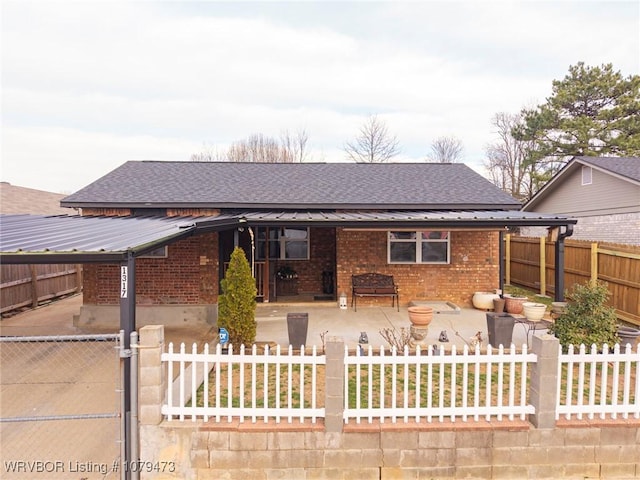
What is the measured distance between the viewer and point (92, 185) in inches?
436

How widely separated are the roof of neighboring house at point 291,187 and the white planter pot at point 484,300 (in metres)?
2.59

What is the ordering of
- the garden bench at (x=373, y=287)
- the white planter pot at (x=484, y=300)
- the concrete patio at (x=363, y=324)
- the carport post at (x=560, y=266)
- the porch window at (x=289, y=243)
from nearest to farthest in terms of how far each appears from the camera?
the concrete patio at (x=363, y=324)
the carport post at (x=560, y=266)
the white planter pot at (x=484, y=300)
the garden bench at (x=373, y=287)
the porch window at (x=289, y=243)

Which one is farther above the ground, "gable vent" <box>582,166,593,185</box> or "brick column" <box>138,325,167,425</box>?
"gable vent" <box>582,166,593,185</box>

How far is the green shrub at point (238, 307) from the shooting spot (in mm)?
5754

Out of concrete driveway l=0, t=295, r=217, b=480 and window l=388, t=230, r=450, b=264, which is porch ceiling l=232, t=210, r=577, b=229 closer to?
window l=388, t=230, r=450, b=264

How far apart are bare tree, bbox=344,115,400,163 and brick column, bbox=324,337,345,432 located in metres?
30.4

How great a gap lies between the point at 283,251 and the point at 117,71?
11950mm

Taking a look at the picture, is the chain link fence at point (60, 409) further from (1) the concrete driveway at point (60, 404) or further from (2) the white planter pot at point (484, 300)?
(2) the white planter pot at point (484, 300)

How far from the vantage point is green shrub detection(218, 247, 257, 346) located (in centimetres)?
575

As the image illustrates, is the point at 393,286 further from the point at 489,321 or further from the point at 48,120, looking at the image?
the point at 48,120

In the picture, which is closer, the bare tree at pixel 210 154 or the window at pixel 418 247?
the window at pixel 418 247

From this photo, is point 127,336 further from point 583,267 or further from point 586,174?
point 586,174

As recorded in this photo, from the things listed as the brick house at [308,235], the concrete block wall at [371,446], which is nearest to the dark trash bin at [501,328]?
the concrete block wall at [371,446]

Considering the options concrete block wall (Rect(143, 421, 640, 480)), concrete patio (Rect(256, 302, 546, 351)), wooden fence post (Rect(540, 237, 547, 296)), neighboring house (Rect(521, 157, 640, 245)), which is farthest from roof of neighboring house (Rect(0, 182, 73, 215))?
neighboring house (Rect(521, 157, 640, 245))
